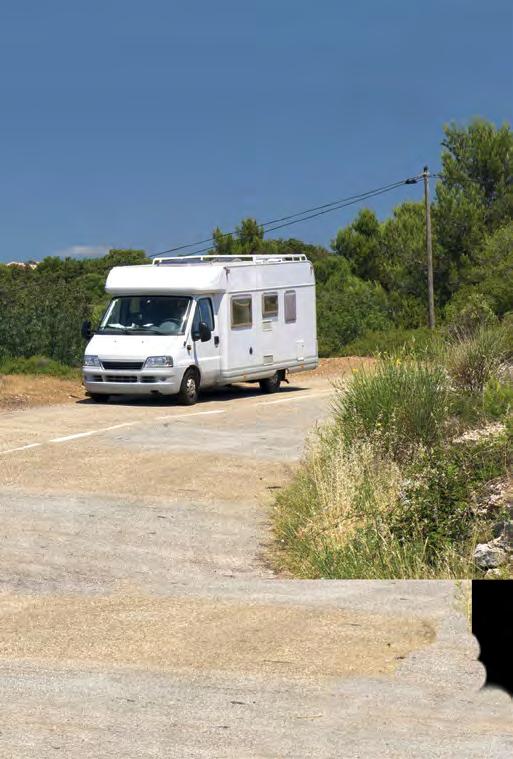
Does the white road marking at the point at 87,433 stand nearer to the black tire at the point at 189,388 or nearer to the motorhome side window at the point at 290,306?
the black tire at the point at 189,388

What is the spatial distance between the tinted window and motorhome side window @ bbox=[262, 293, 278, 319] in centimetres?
48

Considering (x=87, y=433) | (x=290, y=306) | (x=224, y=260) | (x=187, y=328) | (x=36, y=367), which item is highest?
(x=224, y=260)

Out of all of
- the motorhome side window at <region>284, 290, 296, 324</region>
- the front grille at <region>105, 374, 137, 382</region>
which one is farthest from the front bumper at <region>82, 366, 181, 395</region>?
the motorhome side window at <region>284, 290, 296, 324</region>

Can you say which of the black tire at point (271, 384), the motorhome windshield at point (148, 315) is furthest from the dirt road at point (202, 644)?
the black tire at point (271, 384)

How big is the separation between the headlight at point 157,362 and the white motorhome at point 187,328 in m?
0.02

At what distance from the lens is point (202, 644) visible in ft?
26.5

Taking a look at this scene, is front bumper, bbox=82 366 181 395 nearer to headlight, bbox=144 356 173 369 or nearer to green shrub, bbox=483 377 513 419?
headlight, bbox=144 356 173 369

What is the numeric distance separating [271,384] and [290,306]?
68.3 inches

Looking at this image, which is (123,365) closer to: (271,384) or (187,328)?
(187,328)

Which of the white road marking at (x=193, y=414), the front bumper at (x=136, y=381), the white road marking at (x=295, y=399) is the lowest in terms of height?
the white road marking at (x=193, y=414)

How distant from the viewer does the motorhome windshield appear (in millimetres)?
24547

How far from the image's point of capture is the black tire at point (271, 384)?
27.9m

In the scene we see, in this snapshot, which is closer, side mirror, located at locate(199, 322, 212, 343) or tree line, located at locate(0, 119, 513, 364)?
side mirror, located at locate(199, 322, 212, 343)

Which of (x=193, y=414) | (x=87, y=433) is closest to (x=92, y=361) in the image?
(x=193, y=414)
